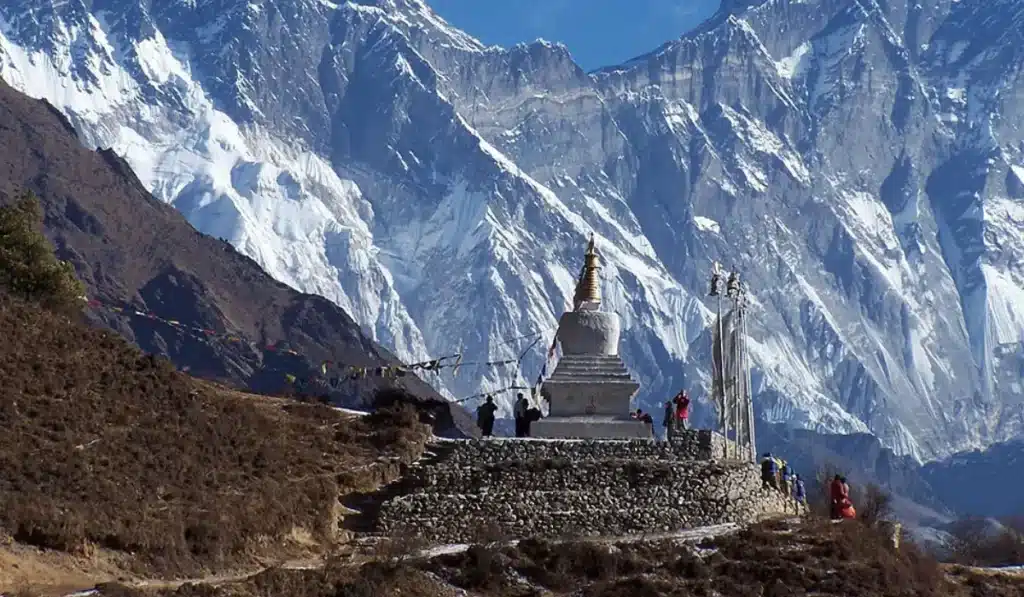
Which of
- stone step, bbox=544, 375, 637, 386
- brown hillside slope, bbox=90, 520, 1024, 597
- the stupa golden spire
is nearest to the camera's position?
brown hillside slope, bbox=90, 520, 1024, 597

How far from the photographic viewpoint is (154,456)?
54.5 meters

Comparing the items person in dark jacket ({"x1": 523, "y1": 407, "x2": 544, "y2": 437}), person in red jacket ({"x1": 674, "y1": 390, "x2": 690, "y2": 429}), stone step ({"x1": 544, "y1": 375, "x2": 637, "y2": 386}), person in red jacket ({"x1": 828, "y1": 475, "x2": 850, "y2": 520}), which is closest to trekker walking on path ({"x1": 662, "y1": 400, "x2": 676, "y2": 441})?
person in red jacket ({"x1": 674, "y1": 390, "x2": 690, "y2": 429})

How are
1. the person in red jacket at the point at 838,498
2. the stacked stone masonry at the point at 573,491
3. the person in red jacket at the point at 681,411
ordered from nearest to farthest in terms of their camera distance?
1. the stacked stone masonry at the point at 573,491
2. the person in red jacket at the point at 838,498
3. the person in red jacket at the point at 681,411

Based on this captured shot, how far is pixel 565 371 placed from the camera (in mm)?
66000

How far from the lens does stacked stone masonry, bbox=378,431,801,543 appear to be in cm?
5594

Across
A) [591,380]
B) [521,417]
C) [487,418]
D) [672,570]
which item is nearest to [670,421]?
[591,380]

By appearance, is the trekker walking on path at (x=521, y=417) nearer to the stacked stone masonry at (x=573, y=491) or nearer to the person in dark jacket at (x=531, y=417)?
the person in dark jacket at (x=531, y=417)

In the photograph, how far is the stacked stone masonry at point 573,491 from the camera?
5594cm

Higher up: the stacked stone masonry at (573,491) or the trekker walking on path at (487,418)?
the trekker walking on path at (487,418)

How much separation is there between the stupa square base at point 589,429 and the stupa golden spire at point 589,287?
7239mm

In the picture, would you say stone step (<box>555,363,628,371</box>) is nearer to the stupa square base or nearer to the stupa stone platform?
the stupa stone platform

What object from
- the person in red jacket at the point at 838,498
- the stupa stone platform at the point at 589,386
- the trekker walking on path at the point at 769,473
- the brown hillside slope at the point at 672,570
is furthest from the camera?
the stupa stone platform at the point at 589,386

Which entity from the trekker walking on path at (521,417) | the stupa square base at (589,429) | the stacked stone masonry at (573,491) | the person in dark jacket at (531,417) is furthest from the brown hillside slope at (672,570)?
the trekker walking on path at (521,417)

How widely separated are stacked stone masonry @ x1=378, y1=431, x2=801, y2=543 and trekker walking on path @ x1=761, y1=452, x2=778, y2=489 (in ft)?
4.92
